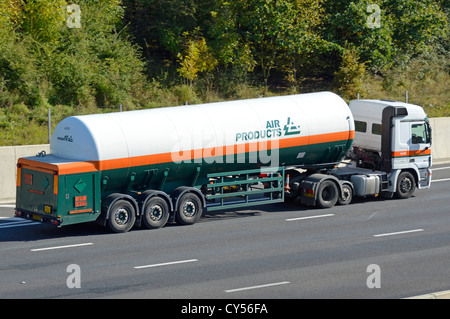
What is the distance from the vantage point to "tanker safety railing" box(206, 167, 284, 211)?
875 inches

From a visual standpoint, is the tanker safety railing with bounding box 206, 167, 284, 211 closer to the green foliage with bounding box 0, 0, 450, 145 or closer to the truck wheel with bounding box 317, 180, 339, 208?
the truck wheel with bounding box 317, 180, 339, 208

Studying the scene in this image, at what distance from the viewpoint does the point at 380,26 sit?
39.6m

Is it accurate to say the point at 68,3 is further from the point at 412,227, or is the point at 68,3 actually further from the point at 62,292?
the point at 62,292

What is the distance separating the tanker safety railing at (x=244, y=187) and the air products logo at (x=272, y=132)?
101 cm

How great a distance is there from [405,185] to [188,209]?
7867mm

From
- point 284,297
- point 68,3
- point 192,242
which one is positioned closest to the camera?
point 284,297

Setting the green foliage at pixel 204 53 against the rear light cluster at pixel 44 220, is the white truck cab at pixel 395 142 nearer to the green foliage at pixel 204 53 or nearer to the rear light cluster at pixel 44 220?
the rear light cluster at pixel 44 220

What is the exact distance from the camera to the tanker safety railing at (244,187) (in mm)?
22219

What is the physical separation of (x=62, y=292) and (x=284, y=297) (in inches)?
166

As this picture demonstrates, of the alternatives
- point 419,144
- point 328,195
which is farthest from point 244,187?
point 419,144

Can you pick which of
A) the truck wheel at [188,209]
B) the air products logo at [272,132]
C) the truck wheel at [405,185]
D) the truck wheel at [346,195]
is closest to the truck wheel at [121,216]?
the truck wheel at [188,209]

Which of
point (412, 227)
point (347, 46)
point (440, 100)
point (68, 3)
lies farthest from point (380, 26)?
point (412, 227)

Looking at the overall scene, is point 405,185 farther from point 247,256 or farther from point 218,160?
point 247,256

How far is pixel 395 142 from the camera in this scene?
24.8m
